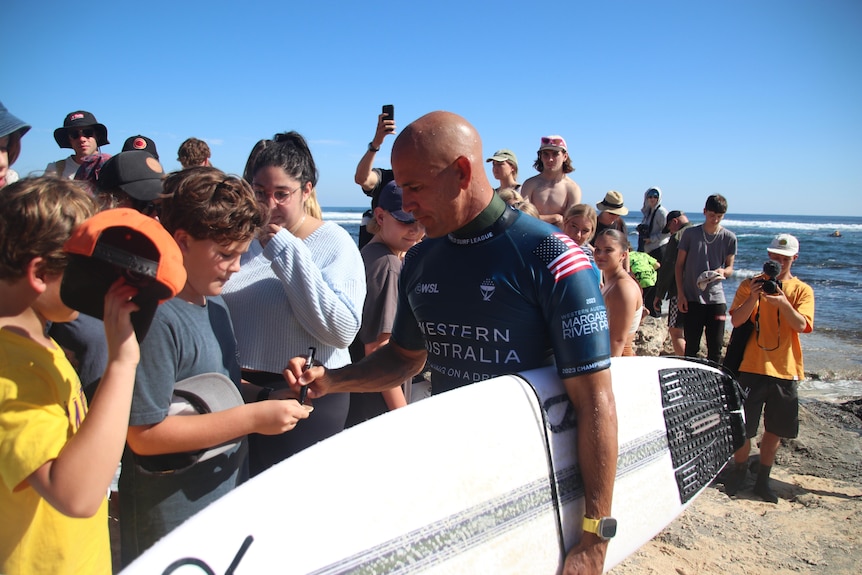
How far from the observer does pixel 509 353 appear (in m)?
1.94

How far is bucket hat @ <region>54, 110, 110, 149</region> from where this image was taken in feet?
16.1

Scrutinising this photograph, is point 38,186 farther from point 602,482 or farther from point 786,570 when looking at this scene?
point 786,570

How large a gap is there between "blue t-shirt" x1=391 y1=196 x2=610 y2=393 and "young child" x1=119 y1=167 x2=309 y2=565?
58cm

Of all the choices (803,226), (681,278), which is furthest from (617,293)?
(803,226)

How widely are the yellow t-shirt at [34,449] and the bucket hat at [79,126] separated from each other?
4314mm

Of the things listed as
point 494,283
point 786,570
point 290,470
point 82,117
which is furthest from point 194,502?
point 82,117

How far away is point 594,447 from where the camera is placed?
174cm

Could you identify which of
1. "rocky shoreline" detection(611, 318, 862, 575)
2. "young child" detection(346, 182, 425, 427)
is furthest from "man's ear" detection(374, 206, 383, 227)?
"rocky shoreline" detection(611, 318, 862, 575)

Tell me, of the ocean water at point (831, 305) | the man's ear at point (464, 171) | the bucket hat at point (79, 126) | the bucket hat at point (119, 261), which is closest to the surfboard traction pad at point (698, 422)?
the man's ear at point (464, 171)

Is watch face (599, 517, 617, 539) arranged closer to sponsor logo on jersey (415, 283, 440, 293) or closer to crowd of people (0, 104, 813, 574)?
crowd of people (0, 104, 813, 574)

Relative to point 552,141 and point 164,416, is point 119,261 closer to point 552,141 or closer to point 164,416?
point 164,416

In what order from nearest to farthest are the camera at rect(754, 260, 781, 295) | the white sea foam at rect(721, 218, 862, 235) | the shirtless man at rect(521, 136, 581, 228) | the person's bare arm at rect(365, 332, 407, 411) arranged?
the person's bare arm at rect(365, 332, 407, 411), the camera at rect(754, 260, 781, 295), the shirtless man at rect(521, 136, 581, 228), the white sea foam at rect(721, 218, 862, 235)

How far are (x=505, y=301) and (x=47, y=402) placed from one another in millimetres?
1275

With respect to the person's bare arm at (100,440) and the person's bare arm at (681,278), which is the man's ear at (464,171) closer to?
the person's bare arm at (100,440)
